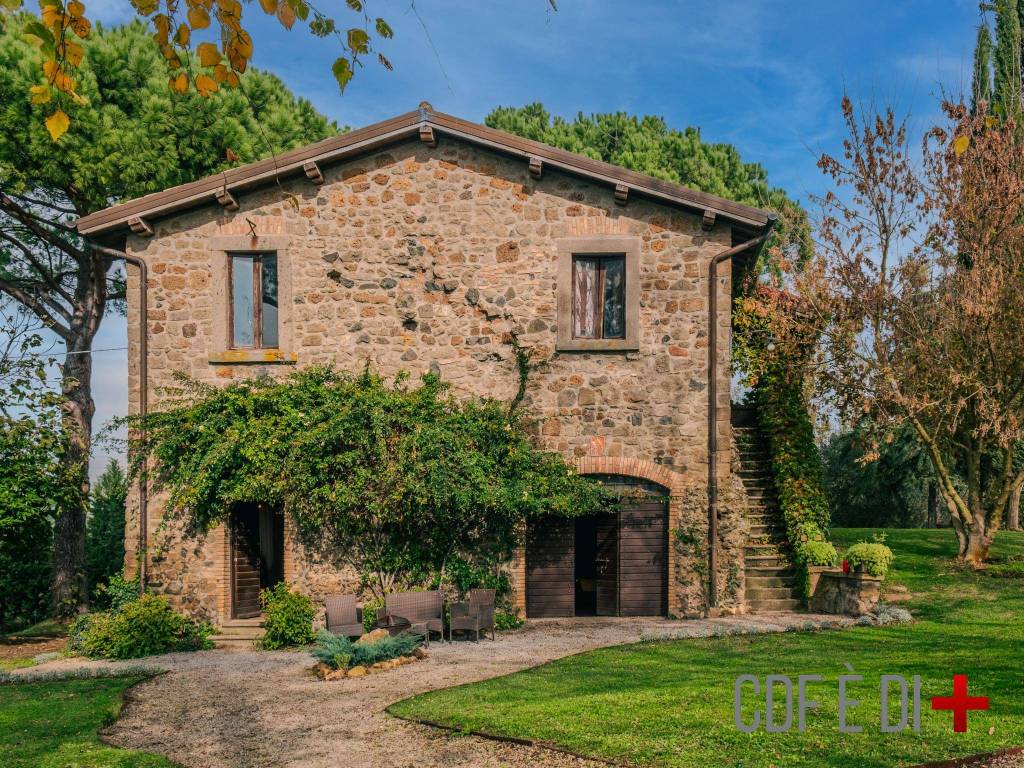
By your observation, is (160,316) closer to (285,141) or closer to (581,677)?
(285,141)

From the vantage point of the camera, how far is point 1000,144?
50.0ft

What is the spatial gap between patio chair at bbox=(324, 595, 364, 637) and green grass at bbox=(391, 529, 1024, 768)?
10.4ft

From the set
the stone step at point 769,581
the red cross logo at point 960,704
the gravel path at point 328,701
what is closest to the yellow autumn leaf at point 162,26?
the gravel path at point 328,701

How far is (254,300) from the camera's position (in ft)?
44.1

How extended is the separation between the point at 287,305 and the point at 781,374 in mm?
9235

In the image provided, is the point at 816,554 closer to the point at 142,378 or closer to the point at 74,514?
the point at 142,378

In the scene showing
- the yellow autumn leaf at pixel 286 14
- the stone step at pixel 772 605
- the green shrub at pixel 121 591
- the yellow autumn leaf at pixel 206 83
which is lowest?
the stone step at pixel 772 605

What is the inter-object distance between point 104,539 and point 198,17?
16.7m

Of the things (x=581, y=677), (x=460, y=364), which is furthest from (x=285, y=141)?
(x=581, y=677)

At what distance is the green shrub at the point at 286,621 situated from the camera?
12.0 meters

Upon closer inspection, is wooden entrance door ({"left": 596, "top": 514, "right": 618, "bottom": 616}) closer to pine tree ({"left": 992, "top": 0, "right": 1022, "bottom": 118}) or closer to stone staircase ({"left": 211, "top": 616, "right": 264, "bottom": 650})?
stone staircase ({"left": 211, "top": 616, "right": 264, "bottom": 650})

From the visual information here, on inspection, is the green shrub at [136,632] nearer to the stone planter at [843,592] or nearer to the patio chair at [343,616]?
the patio chair at [343,616]

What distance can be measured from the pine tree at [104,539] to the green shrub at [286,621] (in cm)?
690

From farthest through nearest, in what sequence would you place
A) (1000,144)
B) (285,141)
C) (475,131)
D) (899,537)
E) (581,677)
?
(899,537) → (285,141) → (1000,144) → (475,131) → (581,677)
